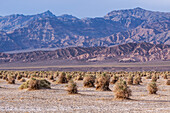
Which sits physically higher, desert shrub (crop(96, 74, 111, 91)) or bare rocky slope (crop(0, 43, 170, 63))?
bare rocky slope (crop(0, 43, 170, 63))

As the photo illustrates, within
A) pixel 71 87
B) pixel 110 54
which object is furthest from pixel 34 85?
pixel 110 54

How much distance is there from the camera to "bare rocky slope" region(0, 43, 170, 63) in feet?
572

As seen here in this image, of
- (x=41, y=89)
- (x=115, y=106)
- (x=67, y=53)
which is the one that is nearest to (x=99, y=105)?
(x=115, y=106)

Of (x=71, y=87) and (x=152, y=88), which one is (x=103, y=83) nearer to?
(x=152, y=88)

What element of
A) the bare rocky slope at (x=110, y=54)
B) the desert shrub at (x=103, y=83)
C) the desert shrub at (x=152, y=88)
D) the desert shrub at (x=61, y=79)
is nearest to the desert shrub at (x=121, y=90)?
the desert shrub at (x=152, y=88)

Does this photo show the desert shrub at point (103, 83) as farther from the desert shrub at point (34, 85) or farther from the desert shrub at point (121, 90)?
the desert shrub at point (121, 90)

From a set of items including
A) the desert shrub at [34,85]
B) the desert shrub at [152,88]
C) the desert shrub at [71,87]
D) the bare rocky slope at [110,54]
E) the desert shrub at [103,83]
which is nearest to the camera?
the desert shrub at [71,87]

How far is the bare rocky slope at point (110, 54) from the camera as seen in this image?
6868 inches

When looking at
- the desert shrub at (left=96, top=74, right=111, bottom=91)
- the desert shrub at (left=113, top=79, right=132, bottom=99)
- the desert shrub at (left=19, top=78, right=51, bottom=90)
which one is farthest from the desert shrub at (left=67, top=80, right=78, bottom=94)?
the desert shrub at (left=96, top=74, right=111, bottom=91)

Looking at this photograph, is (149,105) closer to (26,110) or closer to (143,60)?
(26,110)

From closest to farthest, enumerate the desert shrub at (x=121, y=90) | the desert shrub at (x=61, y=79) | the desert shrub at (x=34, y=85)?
1. the desert shrub at (x=121, y=90)
2. the desert shrub at (x=34, y=85)
3. the desert shrub at (x=61, y=79)

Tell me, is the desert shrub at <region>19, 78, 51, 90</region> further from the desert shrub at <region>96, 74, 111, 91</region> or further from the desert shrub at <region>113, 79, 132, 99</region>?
the desert shrub at <region>113, 79, 132, 99</region>

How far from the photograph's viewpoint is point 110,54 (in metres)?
186

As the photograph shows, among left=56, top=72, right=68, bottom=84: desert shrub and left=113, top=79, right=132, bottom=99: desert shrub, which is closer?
left=113, top=79, right=132, bottom=99: desert shrub
